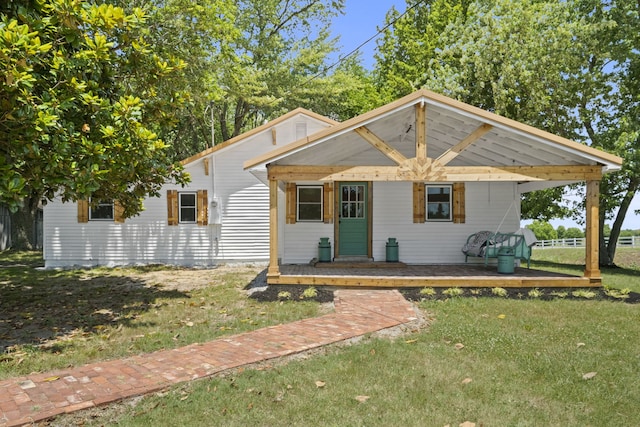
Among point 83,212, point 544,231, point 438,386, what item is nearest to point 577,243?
point 544,231

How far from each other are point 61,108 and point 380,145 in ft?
16.4

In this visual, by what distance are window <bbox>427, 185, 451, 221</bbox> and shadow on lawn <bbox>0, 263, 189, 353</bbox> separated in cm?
686

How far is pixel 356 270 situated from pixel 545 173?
14.8ft

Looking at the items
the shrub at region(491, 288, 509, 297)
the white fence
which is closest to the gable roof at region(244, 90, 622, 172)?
the shrub at region(491, 288, 509, 297)

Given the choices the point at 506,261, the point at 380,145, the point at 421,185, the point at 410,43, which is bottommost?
the point at 506,261

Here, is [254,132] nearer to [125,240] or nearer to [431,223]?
[125,240]

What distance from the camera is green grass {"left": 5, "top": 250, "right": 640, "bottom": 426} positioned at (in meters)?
3.53

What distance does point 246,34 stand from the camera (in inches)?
952

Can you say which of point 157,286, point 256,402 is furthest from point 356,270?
point 256,402

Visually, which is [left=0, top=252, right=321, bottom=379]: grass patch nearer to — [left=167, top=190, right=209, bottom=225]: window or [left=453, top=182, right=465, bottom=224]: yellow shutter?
[left=167, top=190, right=209, bottom=225]: window

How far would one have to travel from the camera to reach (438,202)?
12430mm

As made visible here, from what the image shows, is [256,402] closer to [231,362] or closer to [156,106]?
[231,362]

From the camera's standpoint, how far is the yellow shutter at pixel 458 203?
12.1m

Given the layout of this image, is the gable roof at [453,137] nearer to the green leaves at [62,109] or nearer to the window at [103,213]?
the green leaves at [62,109]
